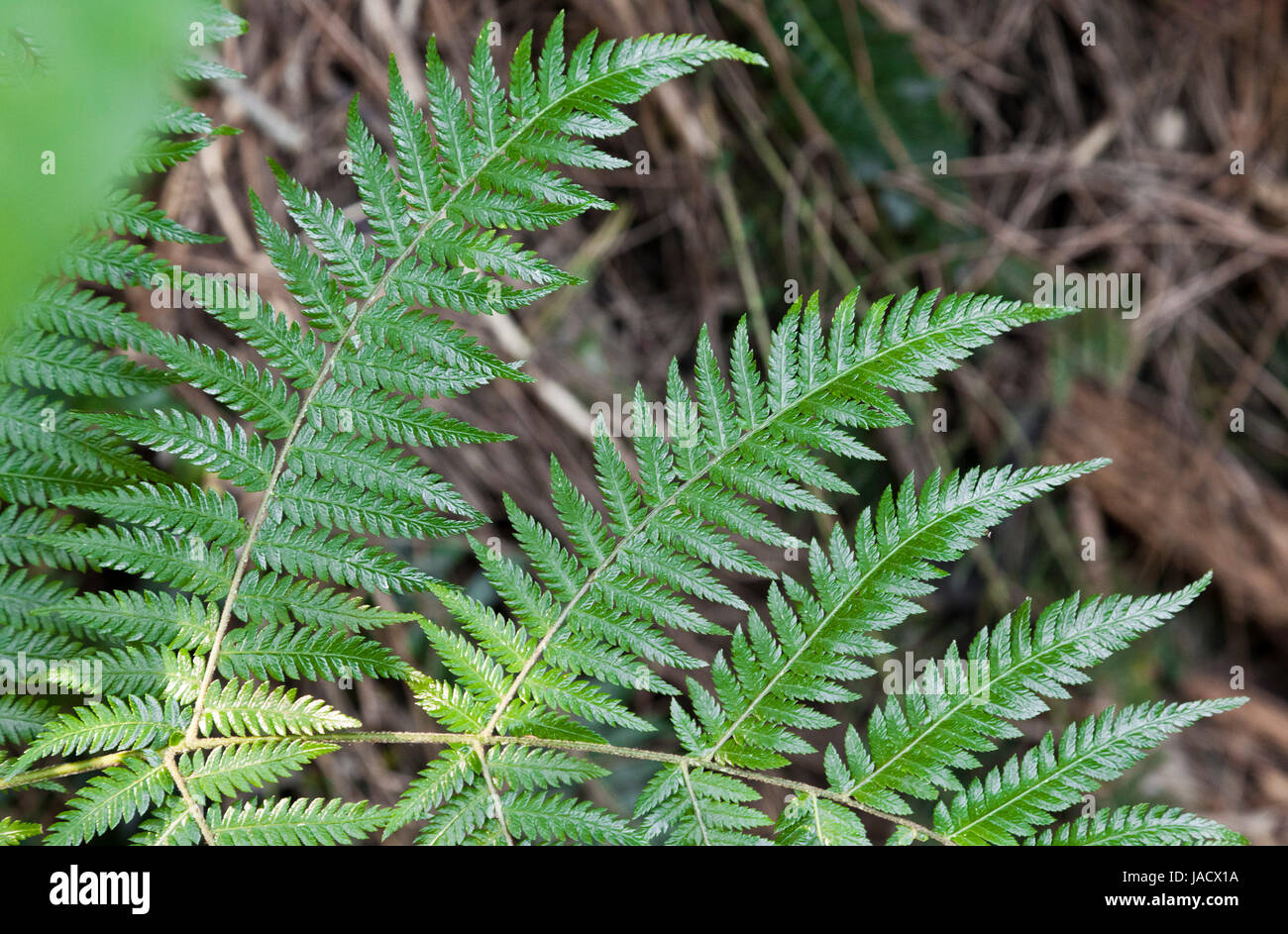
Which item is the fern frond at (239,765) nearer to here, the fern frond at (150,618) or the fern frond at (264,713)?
the fern frond at (264,713)

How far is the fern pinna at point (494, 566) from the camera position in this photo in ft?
4.02

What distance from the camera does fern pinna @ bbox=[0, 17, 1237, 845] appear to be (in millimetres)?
1226

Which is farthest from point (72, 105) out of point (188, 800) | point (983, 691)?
point (983, 691)

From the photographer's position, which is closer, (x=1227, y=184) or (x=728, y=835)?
(x=728, y=835)

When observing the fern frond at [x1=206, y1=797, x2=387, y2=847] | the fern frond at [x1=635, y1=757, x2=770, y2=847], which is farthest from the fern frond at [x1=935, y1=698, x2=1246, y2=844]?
the fern frond at [x1=206, y1=797, x2=387, y2=847]

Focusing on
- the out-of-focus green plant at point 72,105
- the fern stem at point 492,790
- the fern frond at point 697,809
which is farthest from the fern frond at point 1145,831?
the out-of-focus green plant at point 72,105

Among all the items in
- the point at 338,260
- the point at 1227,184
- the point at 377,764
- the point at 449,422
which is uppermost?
the point at 1227,184
